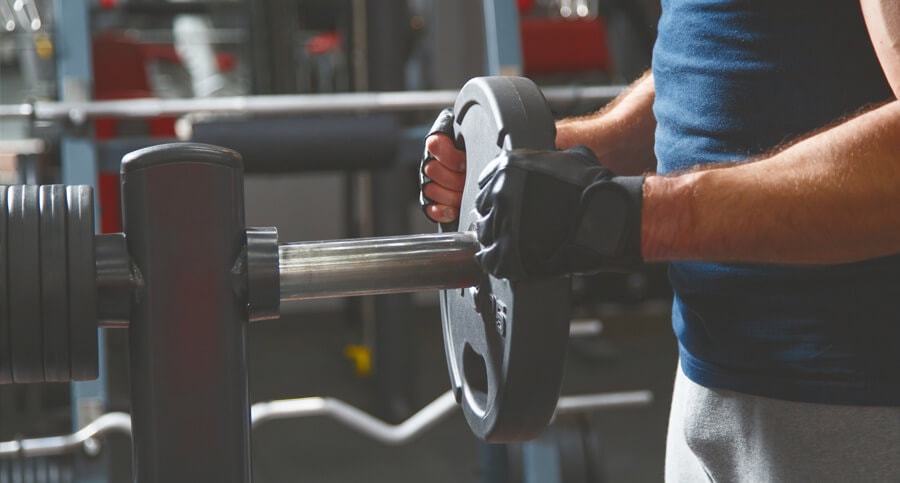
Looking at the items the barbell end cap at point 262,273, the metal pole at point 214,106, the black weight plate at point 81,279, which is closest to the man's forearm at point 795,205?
the barbell end cap at point 262,273

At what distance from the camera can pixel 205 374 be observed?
0.64 m

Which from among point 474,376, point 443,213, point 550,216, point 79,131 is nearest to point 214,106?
point 79,131

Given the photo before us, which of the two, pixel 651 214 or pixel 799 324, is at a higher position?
pixel 651 214

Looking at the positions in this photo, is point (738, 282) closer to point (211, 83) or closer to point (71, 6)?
point (71, 6)

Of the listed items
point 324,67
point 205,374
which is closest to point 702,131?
point 205,374

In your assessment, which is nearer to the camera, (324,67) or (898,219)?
(898,219)

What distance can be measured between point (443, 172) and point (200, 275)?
0.27 meters

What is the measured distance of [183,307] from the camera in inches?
24.7

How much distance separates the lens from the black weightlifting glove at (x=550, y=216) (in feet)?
2.04

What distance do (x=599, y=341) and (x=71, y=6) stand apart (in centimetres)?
242

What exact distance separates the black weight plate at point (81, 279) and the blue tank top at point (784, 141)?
54 centimetres

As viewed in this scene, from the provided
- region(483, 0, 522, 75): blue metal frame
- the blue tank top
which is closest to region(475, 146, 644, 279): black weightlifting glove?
the blue tank top

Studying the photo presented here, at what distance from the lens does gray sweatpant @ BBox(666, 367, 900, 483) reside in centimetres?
84

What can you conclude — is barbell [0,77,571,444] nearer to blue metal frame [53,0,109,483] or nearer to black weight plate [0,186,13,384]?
black weight plate [0,186,13,384]
